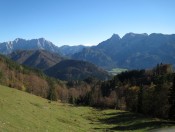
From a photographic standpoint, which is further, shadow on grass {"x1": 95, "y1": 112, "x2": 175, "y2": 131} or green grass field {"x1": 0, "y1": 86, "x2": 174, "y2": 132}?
shadow on grass {"x1": 95, "y1": 112, "x2": 175, "y2": 131}

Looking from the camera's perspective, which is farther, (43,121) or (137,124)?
(137,124)

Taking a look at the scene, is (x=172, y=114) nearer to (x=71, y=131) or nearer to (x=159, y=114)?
(x=159, y=114)

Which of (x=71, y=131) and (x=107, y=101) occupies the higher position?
(x=71, y=131)

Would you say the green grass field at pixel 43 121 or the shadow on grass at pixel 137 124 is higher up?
the green grass field at pixel 43 121

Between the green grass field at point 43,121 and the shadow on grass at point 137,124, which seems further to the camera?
the shadow on grass at point 137,124

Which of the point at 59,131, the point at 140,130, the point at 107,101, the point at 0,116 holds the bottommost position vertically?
the point at 107,101

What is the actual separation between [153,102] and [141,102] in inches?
295

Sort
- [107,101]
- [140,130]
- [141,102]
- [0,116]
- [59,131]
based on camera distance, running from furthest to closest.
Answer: [107,101] < [141,102] < [140,130] < [59,131] < [0,116]

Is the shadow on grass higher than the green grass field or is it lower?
lower

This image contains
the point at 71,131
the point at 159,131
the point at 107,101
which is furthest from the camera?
the point at 107,101

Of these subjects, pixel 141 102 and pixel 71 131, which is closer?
pixel 71 131

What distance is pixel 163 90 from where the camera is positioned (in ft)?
375

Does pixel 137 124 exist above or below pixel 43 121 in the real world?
below

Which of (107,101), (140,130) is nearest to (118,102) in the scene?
(107,101)
